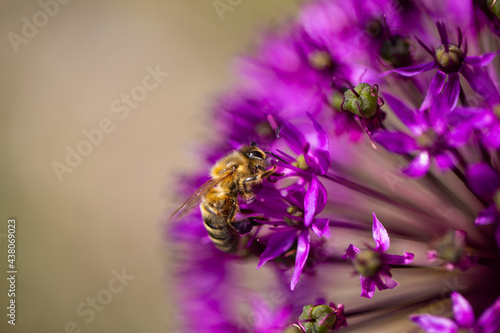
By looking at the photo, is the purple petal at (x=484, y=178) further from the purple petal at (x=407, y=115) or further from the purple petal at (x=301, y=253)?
the purple petal at (x=301, y=253)

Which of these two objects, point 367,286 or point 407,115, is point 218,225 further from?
point 407,115

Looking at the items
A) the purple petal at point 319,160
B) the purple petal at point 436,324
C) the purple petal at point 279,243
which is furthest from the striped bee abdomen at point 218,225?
the purple petal at point 436,324

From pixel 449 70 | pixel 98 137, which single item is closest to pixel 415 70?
pixel 449 70

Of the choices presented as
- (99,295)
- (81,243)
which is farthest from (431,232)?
(81,243)

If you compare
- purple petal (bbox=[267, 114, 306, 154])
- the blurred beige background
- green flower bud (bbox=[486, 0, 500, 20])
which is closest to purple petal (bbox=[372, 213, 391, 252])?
purple petal (bbox=[267, 114, 306, 154])

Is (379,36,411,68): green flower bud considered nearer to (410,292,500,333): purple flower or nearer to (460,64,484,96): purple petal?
(460,64,484,96): purple petal
